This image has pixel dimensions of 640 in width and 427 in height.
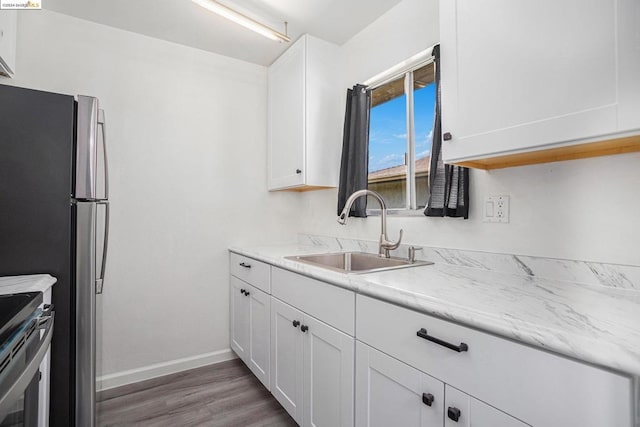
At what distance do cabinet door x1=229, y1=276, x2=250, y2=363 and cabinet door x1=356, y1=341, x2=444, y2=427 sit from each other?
1.23 m

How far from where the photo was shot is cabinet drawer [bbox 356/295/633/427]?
0.63m

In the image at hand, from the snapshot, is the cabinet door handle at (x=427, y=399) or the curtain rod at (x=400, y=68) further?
the curtain rod at (x=400, y=68)

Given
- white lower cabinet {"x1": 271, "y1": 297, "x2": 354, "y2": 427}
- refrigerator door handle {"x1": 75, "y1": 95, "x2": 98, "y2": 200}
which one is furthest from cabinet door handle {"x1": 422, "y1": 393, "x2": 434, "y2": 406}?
refrigerator door handle {"x1": 75, "y1": 95, "x2": 98, "y2": 200}

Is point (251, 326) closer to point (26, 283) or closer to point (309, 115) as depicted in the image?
point (26, 283)

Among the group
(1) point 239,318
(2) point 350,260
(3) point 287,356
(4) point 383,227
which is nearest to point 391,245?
(4) point 383,227

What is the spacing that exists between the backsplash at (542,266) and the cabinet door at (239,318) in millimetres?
1149

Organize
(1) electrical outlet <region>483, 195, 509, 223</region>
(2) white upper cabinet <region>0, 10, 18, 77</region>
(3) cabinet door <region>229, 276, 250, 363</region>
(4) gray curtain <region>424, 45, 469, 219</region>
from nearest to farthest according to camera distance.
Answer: (1) electrical outlet <region>483, 195, 509, 223</region> → (4) gray curtain <region>424, 45, 469, 219</region> → (2) white upper cabinet <region>0, 10, 18, 77</region> → (3) cabinet door <region>229, 276, 250, 363</region>

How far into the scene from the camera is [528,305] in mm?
897

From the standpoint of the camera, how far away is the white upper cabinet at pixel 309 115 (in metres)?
2.29

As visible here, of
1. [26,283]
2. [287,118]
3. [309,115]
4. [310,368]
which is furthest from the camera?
[287,118]

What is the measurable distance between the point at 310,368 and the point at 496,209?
3.77ft

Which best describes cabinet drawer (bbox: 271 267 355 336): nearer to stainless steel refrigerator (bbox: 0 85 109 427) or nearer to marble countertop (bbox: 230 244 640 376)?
marble countertop (bbox: 230 244 640 376)

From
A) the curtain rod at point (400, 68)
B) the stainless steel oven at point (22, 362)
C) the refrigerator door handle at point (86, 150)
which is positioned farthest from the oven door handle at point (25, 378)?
the curtain rod at point (400, 68)

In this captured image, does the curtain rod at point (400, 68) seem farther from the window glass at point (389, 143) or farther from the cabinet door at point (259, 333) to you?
the cabinet door at point (259, 333)
